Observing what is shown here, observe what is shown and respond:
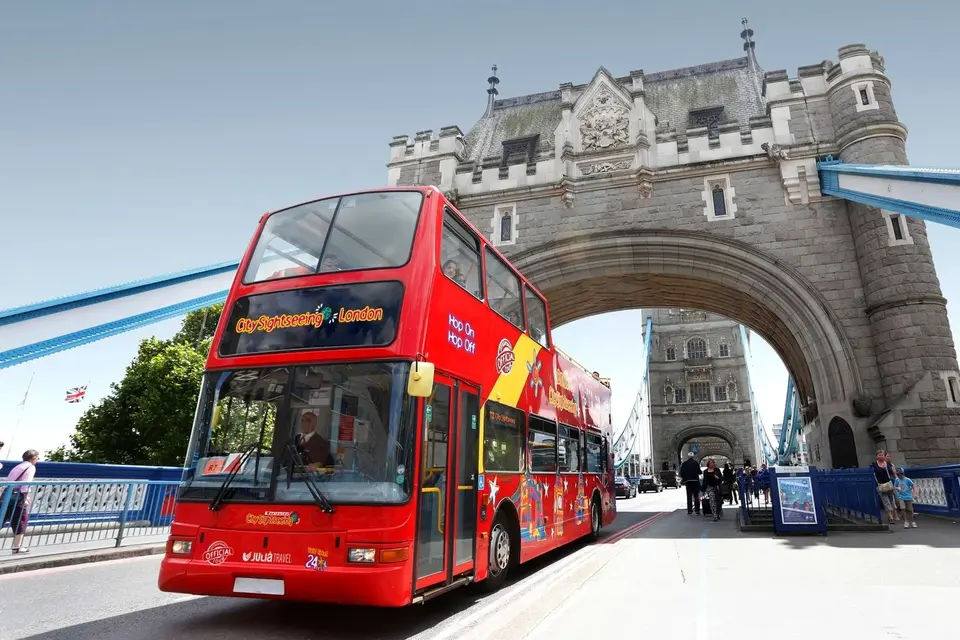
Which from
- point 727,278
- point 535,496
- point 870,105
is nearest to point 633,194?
point 727,278

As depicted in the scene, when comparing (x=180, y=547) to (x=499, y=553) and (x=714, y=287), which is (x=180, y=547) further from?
(x=714, y=287)

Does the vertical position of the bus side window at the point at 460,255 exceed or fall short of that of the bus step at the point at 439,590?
it exceeds it

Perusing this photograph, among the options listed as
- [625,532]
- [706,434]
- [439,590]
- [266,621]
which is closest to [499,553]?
[439,590]

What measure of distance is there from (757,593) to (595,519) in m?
5.36

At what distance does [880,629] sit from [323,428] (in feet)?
13.5

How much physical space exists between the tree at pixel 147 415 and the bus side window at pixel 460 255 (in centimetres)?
1862

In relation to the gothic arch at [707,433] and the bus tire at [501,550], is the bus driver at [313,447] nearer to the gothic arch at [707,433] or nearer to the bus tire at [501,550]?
the bus tire at [501,550]

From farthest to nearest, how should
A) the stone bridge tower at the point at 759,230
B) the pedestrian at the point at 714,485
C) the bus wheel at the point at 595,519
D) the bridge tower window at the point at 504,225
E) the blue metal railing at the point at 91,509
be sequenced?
the bridge tower window at the point at 504,225 → the stone bridge tower at the point at 759,230 → the pedestrian at the point at 714,485 → the bus wheel at the point at 595,519 → the blue metal railing at the point at 91,509

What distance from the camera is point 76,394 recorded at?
23766 mm

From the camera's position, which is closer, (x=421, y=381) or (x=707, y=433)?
(x=421, y=381)

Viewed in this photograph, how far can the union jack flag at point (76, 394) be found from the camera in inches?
925

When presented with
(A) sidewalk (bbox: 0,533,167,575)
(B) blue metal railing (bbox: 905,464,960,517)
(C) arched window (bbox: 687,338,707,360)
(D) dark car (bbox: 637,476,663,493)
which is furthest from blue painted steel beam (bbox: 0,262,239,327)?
(C) arched window (bbox: 687,338,707,360)

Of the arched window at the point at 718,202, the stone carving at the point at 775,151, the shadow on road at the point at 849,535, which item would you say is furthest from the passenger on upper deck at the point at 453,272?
the stone carving at the point at 775,151

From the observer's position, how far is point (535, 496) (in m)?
6.76
